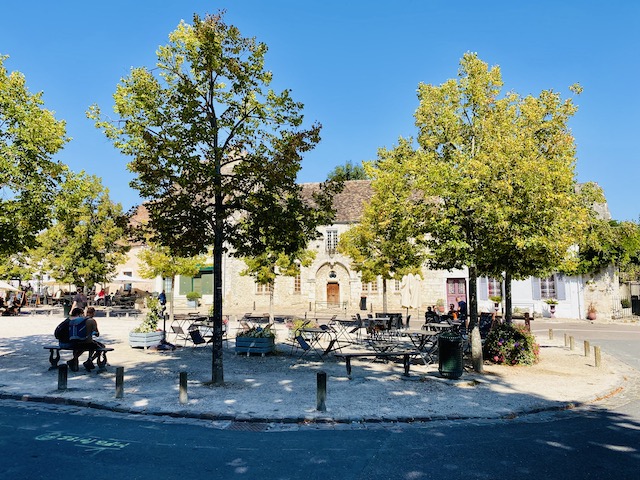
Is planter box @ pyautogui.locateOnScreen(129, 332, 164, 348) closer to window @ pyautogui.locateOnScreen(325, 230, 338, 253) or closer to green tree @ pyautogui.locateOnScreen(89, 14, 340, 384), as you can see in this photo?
green tree @ pyautogui.locateOnScreen(89, 14, 340, 384)

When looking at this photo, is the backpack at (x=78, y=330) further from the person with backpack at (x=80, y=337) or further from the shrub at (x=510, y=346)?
the shrub at (x=510, y=346)

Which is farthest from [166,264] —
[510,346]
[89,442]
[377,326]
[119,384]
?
[89,442]

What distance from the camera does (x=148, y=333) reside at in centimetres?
1606

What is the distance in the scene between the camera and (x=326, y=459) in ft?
20.6

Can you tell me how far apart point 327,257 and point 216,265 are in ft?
95.7

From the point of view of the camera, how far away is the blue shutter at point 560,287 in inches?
1217

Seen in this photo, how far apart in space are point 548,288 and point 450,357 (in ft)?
75.5

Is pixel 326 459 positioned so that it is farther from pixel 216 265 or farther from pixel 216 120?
pixel 216 120

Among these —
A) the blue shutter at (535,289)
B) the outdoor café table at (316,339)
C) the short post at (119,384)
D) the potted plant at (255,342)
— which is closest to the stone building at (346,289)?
the blue shutter at (535,289)

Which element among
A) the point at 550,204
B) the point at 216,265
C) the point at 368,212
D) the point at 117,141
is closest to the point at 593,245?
the point at 368,212

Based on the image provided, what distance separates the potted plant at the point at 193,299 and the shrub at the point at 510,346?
30.1m

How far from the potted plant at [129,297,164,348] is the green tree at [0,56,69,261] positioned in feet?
13.8

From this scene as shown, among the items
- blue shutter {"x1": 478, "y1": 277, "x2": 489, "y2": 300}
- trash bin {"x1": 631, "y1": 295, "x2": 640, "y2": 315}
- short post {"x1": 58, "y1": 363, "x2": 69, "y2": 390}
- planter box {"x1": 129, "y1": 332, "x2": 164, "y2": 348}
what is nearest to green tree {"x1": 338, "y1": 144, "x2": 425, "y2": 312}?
short post {"x1": 58, "y1": 363, "x2": 69, "y2": 390}

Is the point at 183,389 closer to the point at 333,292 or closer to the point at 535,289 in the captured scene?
the point at 535,289
